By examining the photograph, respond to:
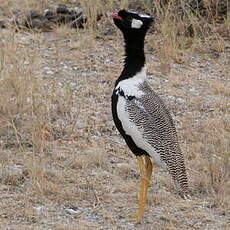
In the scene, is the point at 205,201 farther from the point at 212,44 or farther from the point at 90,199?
the point at 212,44

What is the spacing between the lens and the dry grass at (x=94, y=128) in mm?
4823

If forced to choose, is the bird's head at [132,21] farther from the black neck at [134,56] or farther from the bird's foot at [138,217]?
the bird's foot at [138,217]

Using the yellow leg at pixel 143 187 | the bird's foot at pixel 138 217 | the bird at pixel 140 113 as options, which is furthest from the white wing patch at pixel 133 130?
the bird's foot at pixel 138 217

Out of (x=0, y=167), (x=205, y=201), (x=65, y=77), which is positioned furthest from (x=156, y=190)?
(x=65, y=77)

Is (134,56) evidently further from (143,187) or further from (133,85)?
(143,187)

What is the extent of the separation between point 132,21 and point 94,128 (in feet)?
5.81

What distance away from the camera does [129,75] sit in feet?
15.1

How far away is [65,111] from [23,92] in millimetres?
409

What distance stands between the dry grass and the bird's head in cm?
119

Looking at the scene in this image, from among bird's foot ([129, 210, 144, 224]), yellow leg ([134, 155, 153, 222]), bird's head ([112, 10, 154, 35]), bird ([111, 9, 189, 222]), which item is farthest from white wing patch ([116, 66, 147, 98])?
bird's foot ([129, 210, 144, 224])

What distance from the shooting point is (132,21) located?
177 inches

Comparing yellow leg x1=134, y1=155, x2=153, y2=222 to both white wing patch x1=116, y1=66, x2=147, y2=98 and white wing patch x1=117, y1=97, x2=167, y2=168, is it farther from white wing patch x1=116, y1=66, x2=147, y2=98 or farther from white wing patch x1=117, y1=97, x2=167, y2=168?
white wing patch x1=116, y1=66, x2=147, y2=98

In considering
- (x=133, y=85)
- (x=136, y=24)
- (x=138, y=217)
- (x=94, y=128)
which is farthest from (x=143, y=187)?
(x=94, y=128)

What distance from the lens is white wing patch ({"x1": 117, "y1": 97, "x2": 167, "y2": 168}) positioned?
4480 mm
